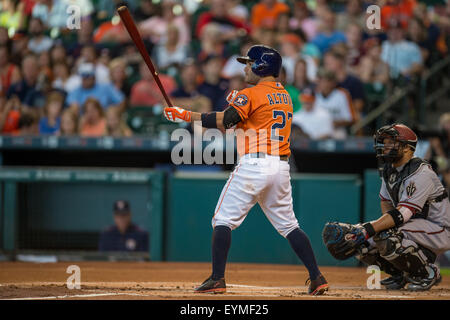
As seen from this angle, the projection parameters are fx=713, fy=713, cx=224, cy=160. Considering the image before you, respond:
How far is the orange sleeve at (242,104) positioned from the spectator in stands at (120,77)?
17.9 ft

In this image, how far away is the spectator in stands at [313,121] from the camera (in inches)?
346

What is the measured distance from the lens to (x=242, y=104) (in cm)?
496

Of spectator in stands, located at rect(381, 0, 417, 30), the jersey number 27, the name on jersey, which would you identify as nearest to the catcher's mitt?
the jersey number 27

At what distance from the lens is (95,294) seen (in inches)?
195

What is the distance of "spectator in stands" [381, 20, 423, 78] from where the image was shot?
32.6 feet

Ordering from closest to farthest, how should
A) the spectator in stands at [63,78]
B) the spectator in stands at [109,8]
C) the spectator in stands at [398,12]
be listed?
the spectator in stands at [63,78] < the spectator in stands at [398,12] < the spectator in stands at [109,8]

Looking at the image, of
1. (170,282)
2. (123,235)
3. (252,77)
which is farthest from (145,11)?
(252,77)

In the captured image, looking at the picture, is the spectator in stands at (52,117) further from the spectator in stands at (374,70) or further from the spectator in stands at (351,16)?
the spectator in stands at (351,16)

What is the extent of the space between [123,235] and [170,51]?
12.5 feet

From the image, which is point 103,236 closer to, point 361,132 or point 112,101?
point 112,101

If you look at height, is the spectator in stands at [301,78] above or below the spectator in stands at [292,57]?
below

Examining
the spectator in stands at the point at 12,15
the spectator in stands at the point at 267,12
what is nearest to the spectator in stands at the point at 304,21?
the spectator in stands at the point at 267,12

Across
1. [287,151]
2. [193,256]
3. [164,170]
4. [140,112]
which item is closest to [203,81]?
[140,112]

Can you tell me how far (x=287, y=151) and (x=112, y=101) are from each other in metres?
5.27
